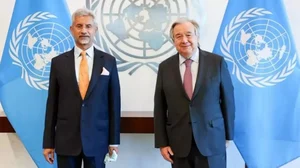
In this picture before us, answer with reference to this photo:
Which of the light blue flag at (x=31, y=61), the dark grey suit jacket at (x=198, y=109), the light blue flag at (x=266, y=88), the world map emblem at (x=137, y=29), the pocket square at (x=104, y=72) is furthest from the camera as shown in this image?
the world map emblem at (x=137, y=29)

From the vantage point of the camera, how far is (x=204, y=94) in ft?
6.51

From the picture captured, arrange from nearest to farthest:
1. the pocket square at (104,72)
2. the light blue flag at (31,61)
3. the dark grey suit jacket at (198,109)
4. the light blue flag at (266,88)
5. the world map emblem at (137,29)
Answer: the dark grey suit jacket at (198,109), the pocket square at (104,72), the light blue flag at (266,88), the light blue flag at (31,61), the world map emblem at (137,29)

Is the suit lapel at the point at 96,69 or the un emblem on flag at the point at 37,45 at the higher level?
the un emblem on flag at the point at 37,45

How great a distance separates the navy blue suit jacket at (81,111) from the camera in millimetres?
2062

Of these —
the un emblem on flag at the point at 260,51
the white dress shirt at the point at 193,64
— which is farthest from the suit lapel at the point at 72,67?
the un emblem on flag at the point at 260,51

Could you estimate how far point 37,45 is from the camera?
268cm

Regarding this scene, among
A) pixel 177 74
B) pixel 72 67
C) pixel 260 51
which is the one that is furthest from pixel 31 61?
pixel 260 51

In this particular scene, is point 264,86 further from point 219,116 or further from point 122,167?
point 122,167

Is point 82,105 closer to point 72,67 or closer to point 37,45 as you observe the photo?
point 72,67

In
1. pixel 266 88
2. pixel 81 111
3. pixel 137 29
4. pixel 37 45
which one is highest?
pixel 137 29

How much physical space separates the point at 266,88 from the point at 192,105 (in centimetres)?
82

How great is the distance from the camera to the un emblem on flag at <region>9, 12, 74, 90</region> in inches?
105

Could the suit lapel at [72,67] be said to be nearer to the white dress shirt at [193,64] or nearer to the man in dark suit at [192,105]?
the man in dark suit at [192,105]

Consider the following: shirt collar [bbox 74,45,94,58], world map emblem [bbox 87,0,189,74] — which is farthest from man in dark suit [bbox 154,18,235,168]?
world map emblem [bbox 87,0,189,74]
